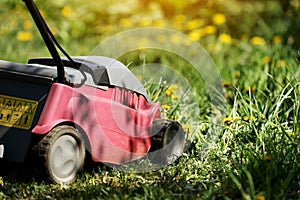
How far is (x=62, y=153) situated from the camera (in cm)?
313

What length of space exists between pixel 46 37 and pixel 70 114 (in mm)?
393

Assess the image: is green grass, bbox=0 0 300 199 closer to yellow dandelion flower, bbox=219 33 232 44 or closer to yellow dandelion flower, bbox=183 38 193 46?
yellow dandelion flower, bbox=219 33 232 44

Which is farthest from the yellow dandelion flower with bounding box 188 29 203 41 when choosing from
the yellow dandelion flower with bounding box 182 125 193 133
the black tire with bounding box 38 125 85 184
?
the black tire with bounding box 38 125 85 184

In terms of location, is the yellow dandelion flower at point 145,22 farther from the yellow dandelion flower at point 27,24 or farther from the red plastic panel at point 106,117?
the red plastic panel at point 106,117

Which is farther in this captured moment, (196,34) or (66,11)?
(66,11)

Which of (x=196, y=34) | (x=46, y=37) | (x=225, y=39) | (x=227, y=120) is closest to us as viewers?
(x=46, y=37)

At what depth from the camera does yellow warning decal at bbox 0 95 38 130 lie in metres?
→ 3.13

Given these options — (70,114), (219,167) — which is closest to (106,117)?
(70,114)

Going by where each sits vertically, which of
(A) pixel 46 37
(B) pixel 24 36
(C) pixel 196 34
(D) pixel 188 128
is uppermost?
(C) pixel 196 34

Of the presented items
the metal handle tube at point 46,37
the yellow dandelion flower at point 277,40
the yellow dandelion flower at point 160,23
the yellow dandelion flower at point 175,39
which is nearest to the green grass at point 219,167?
the metal handle tube at point 46,37

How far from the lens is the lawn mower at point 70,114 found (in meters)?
3.09

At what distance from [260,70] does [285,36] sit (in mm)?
1480

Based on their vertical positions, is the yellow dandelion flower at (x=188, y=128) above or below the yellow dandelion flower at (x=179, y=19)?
below

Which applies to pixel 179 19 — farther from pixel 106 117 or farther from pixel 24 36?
pixel 106 117
